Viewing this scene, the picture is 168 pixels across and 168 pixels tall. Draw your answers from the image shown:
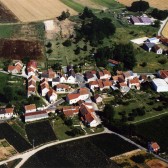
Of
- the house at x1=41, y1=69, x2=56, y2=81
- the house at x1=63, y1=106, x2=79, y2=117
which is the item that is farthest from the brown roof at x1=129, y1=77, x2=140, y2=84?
the house at x1=41, y1=69, x2=56, y2=81

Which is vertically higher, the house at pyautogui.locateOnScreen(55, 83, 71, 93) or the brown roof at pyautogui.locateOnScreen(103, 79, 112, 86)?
the brown roof at pyautogui.locateOnScreen(103, 79, 112, 86)

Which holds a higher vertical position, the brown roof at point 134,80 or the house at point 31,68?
the brown roof at point 134,80

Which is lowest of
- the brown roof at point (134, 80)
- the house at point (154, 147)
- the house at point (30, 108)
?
the house at point (30, 108)

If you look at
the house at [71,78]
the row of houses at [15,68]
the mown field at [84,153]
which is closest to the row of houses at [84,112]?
the mown field at [84,153]

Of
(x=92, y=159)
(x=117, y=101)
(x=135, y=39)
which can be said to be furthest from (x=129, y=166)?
(x=135, y=39)

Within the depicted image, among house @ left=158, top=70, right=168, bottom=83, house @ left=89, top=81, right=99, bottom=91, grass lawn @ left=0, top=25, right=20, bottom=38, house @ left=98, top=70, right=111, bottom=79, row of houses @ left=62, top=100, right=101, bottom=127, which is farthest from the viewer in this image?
grass lawn @ left=0, top=25, right=20, bottom=38

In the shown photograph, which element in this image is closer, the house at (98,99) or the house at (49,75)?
the house at (98,99)

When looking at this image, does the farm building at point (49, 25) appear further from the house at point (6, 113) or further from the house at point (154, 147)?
the house at point (154, 147)

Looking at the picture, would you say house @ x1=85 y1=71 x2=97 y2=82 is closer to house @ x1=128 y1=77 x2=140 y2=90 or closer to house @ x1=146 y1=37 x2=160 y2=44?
house @ x1=128 y1=77 x2=140 y2=90
